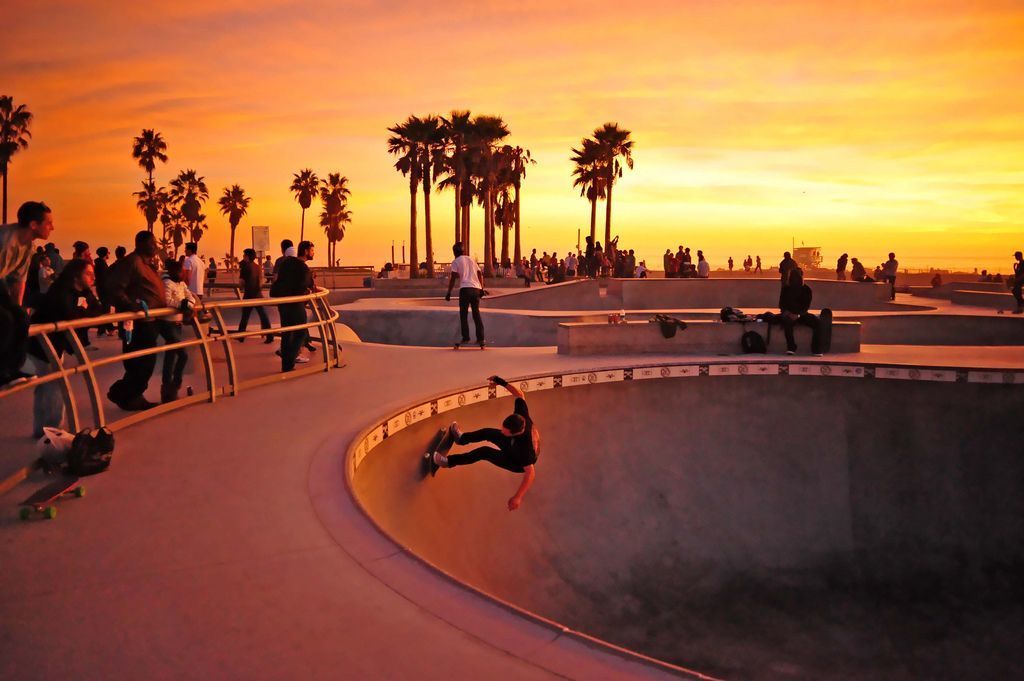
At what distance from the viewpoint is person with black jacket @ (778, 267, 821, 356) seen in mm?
15133

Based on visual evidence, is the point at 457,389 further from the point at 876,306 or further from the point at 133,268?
the point at 876,306

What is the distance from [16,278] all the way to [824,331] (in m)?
13.7

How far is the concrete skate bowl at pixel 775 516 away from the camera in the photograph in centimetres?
1086

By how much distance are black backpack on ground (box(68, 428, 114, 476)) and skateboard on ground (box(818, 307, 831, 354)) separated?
12.9m

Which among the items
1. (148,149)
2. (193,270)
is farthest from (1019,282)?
(148,149)

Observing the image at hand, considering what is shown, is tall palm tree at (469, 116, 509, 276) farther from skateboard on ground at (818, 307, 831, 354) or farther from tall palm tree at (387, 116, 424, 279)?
skateboard on ground at (818, 307, 831, 354)

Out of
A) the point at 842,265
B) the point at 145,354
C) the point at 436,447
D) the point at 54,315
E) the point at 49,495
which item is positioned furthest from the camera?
the point at 842,265

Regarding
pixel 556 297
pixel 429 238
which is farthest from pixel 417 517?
pixel 429 238

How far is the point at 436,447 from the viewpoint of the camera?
31.6ft

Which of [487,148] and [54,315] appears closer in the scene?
[54,315]

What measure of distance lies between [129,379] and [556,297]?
25.0 meters

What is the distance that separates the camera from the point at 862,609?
12492mm

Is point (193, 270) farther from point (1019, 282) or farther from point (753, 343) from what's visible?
point (1019, 282)

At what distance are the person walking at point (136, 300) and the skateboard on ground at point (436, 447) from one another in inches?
127
